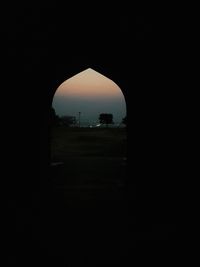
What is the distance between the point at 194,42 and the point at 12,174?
452 centimetres

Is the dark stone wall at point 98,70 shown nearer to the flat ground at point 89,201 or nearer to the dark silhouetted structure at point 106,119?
the flat ground at point 89,201

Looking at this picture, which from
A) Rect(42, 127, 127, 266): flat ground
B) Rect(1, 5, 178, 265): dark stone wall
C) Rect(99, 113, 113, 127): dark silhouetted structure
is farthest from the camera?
Rect(99, 113, 113, 127): dark silhouetted structure

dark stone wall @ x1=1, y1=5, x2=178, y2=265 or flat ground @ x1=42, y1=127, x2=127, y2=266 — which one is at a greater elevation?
dark stone wall @ x1=1, y1=5, x2=178, y2=265

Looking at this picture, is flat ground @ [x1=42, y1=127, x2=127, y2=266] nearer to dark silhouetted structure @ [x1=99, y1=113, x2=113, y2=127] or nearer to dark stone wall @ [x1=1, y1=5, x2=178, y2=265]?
dark stone wall @ [x1=1, y1=5, x2=178, y2=265]

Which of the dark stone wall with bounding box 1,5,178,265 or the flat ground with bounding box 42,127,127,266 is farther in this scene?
the dark stone wall with bounding box 1,5,178,265

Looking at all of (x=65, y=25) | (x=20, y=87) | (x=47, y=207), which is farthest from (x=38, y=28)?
(x=47, y=207)

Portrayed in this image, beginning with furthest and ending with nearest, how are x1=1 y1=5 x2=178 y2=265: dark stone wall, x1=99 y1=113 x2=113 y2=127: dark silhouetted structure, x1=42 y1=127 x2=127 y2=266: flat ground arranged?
x1=99 y1=113 x2=113 y2=127: dark silhouetted structure → x1=1 y1=5 x2=178 y2=265: dark stone wall → x1=42 y1=127 x2=127 y2=266: flat ground

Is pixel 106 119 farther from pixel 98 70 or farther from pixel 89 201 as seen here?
pixel 89 201

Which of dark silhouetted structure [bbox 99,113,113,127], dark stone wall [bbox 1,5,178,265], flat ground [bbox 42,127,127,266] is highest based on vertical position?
dark stone wall [bbox 1,5,178,265]

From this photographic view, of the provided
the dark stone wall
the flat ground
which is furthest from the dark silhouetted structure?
the dark stone wall

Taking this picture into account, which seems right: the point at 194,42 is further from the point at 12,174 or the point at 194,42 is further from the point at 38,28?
the point at 12,174

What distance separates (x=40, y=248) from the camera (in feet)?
18.1

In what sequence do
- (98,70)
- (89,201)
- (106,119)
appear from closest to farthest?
(89,201) < (98,70) < (106,119)

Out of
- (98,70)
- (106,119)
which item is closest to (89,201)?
(98,70)
